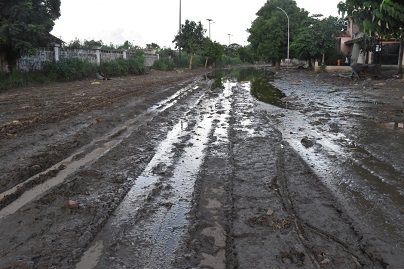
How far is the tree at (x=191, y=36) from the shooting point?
45.9 metres

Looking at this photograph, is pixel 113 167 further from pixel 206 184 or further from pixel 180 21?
Result: pixel 180 21

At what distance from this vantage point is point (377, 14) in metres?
9.69

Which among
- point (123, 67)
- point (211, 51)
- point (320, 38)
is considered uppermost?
point (320, 38)

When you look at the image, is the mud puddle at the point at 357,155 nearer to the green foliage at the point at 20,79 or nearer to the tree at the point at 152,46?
the green foliage at the point at 20,79

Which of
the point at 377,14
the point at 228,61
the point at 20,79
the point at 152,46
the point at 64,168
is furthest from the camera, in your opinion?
the point at 228,61

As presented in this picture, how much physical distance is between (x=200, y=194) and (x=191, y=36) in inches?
1713

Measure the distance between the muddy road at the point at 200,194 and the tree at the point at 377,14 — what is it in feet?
9.62

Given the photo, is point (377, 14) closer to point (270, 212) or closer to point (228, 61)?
point (270, 212)

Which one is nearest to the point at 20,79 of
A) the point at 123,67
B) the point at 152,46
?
the point at 123,67

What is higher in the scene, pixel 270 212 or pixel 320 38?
pixel 320 38

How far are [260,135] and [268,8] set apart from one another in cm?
5375

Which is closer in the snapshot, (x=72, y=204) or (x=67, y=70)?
(x=72, y=204)

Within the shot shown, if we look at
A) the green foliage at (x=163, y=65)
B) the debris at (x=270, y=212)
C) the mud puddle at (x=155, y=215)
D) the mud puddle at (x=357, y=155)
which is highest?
the green foliage at (x=163, y=65)

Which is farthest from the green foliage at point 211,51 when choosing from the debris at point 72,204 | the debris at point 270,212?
the debris at point 270,212
